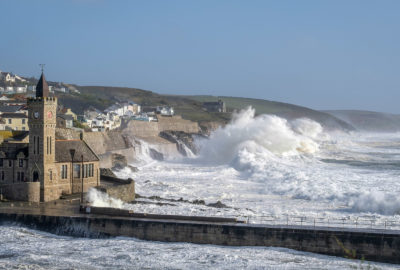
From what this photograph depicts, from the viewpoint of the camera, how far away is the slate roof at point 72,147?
2909 centimetres

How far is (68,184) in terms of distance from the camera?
29.2 metres

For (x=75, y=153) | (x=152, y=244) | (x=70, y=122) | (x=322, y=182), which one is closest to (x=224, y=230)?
(x=152, y=244)

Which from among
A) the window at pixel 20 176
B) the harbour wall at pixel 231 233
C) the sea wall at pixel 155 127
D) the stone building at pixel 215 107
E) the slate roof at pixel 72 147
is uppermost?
the stone building at pixel 215 107

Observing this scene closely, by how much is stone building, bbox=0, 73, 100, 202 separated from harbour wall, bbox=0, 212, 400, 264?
2936 millimetres

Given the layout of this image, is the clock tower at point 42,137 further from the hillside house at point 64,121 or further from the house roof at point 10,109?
the house roof at point 10,109

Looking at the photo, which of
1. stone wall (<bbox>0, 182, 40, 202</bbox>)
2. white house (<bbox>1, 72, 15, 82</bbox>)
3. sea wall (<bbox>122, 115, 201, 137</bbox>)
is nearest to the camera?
stone wall (<bbox>0, 182, 40, 202</bbox>)

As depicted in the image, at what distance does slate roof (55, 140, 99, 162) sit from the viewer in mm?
29094

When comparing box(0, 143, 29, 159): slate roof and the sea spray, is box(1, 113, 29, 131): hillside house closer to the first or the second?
box(0, 143, 29, 159): slate roof

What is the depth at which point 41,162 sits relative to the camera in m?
27.3

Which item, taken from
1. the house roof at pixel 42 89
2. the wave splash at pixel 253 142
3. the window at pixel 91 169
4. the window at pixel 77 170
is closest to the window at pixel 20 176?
the window at pixel 77 170

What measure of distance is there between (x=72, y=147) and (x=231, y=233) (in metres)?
11.8

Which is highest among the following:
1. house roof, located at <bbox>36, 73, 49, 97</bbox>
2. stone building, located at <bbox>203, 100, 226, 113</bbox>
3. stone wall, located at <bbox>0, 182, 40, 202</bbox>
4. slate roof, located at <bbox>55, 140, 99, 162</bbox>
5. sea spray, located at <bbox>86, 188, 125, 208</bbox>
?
stone building, located at <bbox>203, 100, 226, 113</bbox>

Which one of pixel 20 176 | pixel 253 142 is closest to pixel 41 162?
pixel 20 176

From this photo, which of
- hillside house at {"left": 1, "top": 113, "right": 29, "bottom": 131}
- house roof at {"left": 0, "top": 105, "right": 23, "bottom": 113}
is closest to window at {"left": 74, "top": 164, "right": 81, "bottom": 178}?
hillside house at {"left": 1, "top": 113, "right": 29, "bottom": 131}
